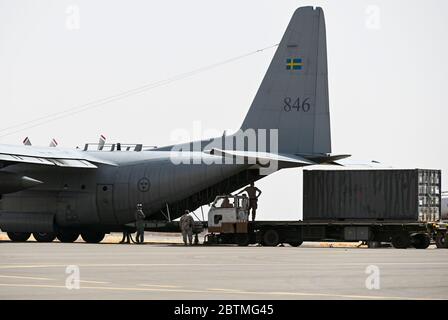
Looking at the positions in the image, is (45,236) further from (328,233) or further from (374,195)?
(374,195)

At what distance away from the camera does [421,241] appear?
41406 mm

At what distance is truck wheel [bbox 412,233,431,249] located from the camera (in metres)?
41.2

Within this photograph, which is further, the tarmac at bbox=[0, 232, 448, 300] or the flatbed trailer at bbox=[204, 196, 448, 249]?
the flatbed trailer at bbox=[204, 196, 448, 249]

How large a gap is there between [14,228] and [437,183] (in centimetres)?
1978

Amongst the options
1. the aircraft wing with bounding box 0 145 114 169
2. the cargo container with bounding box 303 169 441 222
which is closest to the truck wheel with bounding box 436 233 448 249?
the cargo container with bounding box 303 169 441 222

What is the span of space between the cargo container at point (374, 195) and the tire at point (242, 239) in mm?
2621

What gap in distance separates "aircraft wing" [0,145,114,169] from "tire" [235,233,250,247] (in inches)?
308

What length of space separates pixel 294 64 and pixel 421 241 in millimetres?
10163
